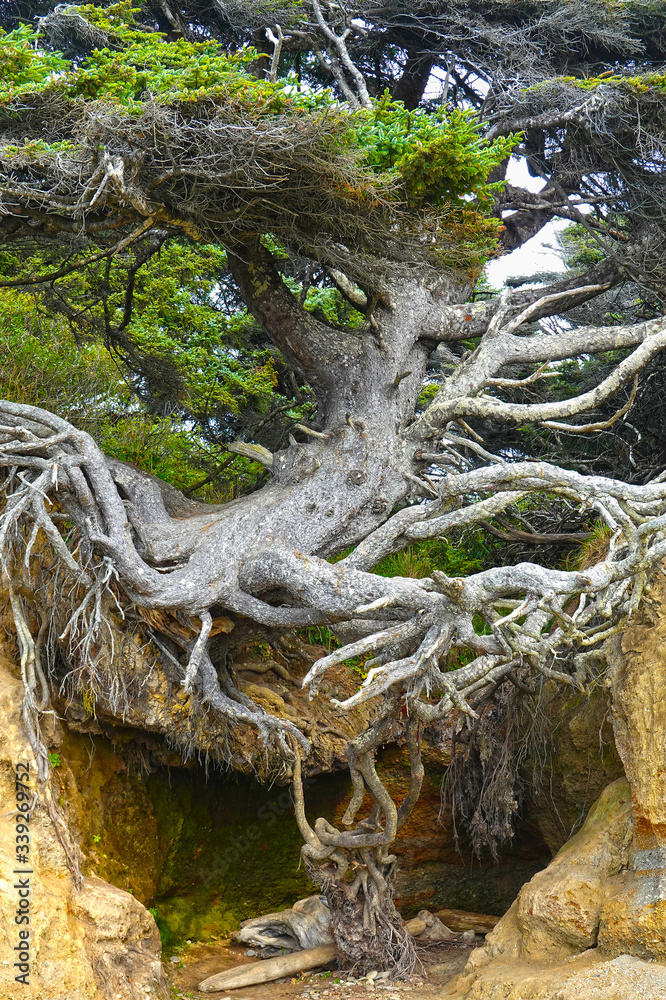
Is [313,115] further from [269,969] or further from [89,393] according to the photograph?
[269,969]

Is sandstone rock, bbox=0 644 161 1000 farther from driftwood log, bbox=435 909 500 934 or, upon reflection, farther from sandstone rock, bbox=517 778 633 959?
driftwood log, bbox=435 909 500 934

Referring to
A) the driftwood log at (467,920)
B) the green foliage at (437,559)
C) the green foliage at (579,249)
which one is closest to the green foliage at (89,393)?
the green foliage at (437,559)

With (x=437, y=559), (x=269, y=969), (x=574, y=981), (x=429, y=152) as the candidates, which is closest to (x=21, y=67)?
(x=429, y=152)

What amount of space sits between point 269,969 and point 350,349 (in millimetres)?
4885

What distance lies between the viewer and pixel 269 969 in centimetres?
619

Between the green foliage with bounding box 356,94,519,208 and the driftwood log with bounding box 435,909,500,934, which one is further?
the driftwood log with bounding box 435,909,500,934

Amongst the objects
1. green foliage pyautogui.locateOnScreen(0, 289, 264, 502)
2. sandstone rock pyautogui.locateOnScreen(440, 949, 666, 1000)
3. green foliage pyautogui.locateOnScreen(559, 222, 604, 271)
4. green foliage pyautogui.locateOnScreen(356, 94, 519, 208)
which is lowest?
sandstone rock pyautogui.locateOnScreen(440, 949, 666, 1000)

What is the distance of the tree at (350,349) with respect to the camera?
501 centimetres

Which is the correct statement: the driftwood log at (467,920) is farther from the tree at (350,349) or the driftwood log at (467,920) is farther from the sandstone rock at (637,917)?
the sandstone rock at (637,917)

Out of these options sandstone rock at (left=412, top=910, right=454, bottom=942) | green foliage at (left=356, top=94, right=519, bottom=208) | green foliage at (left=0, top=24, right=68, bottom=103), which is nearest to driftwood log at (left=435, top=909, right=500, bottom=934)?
sandstone rock at (left=412, top=910, right=454, bottom=942)
